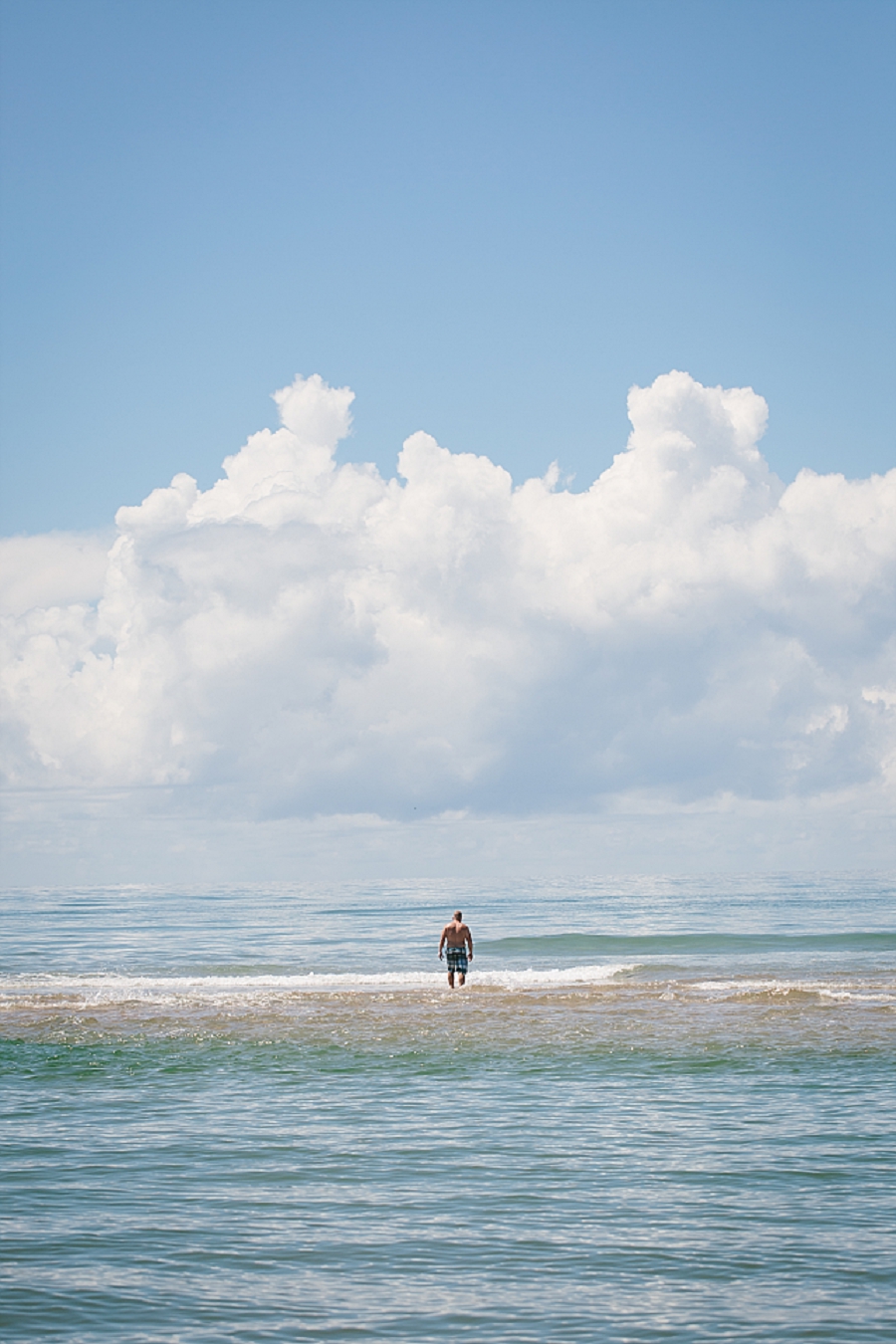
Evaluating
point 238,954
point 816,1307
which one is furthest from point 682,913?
point 816,1307

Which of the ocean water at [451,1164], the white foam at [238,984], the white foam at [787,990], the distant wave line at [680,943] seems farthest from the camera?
the distant wave line at [680,943]

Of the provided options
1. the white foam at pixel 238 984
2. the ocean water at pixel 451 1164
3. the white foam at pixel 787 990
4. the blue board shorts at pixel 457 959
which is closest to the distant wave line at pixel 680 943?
the white foam at pixel 238 984

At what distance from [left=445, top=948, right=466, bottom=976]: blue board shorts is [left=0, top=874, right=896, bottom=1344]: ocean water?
40.4 inches

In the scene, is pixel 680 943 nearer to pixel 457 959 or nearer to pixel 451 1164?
pixel 457 959

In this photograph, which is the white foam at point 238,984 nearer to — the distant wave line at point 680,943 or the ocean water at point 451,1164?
the ocean water at point 451,1164

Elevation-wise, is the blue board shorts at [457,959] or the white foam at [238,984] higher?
the blue board shorts at [457,959]

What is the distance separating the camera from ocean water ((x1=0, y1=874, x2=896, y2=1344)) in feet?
29.0

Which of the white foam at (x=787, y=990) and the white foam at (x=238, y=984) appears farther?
the white foam at (x=238, y=984)

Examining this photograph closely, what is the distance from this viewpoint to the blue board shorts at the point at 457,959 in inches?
1221

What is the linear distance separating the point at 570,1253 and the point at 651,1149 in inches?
145

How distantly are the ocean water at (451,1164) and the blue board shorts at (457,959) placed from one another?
1027mm

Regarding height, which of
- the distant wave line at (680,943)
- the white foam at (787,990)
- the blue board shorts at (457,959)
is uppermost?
the blue board shorts at (457,959)

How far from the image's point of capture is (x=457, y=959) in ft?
102

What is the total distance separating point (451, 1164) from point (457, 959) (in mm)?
18367
